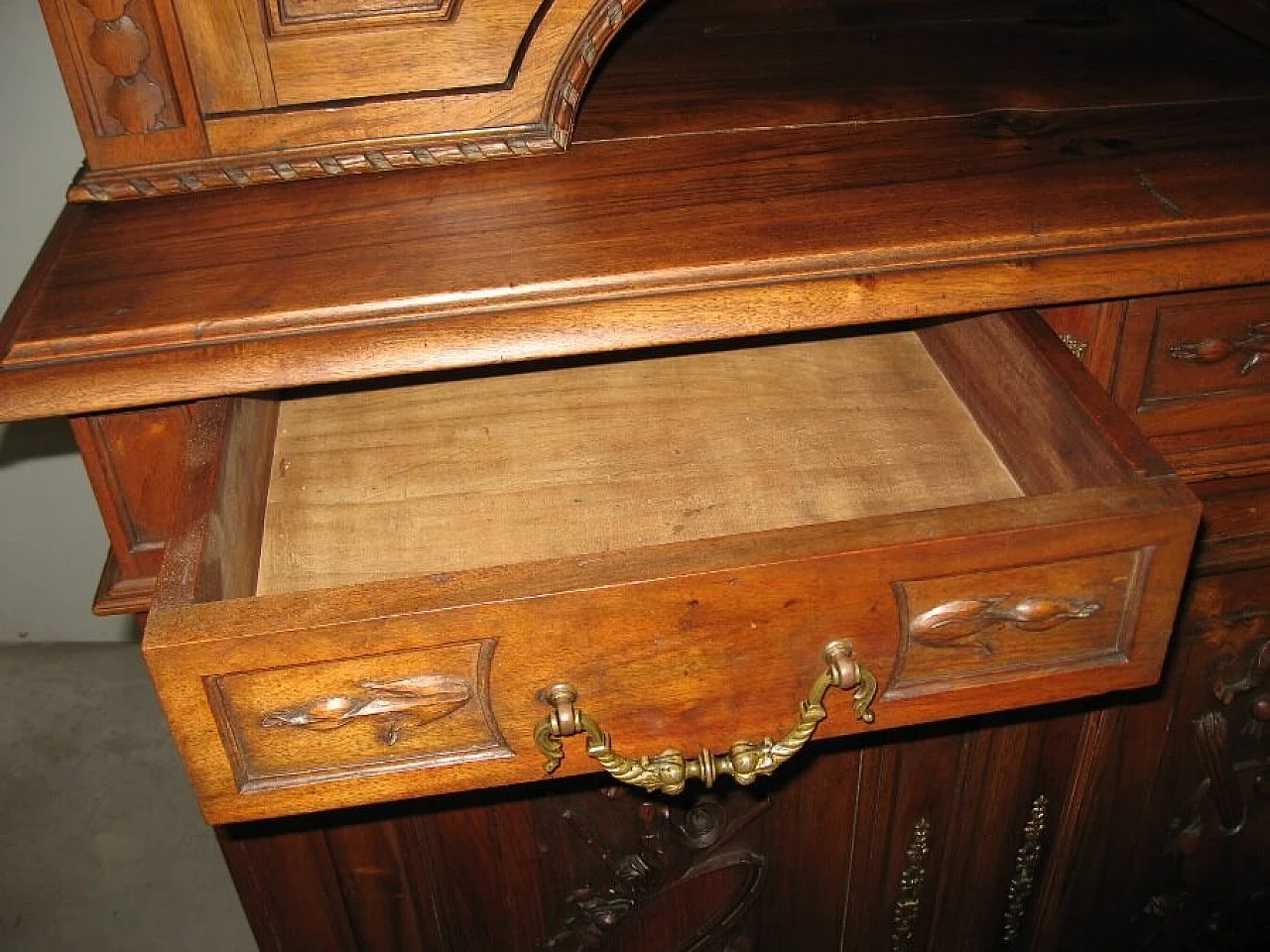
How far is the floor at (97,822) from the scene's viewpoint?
4.56 ft

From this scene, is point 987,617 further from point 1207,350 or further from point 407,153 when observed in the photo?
point 407,153

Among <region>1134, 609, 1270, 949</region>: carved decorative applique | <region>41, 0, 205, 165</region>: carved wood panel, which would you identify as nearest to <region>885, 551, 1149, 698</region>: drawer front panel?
<region>1134, 609, 1270, 949</region>: carved decorative applique

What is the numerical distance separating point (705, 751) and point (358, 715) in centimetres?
18

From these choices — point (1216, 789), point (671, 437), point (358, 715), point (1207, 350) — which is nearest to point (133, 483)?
point (358, 715)

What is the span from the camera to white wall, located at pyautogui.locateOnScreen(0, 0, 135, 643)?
1325mm

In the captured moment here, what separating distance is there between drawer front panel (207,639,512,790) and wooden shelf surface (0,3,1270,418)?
155 millimetres

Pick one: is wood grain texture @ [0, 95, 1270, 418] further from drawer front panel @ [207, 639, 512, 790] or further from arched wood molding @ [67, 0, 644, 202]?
drawer front panel @ [207, 639, 512, 790]

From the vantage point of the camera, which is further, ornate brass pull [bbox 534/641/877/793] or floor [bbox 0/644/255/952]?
floor [bbox 0/644/255/952]

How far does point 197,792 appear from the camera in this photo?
582 mm

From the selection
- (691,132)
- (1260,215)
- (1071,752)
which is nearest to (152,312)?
(691,132)

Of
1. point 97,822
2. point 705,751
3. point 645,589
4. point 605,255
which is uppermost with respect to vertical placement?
point 605,255

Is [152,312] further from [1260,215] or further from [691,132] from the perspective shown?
[1260,215]

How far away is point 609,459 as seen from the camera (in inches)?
30.3

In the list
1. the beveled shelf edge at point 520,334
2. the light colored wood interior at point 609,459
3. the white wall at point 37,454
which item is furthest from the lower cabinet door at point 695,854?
the white wall at point 37,454
